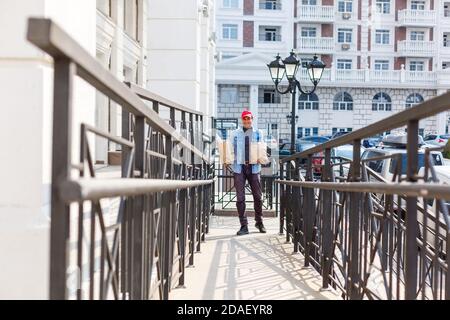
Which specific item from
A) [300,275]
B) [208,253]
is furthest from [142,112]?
[208,253]

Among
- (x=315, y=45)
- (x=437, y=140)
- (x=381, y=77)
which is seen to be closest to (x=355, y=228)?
(x=437, y=140)

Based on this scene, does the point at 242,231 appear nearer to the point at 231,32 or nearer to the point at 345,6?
the point at 231,32

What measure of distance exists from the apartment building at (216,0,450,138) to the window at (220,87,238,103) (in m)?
0.07

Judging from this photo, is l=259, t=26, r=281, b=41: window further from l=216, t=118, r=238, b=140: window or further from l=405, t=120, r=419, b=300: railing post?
l=405, t=120, r=419, b=300: railing post

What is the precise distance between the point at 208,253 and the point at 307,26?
42.5m

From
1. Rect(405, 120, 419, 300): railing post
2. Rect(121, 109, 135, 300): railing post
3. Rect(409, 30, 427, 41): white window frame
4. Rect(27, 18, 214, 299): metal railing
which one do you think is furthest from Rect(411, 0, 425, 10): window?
Rect(121, 109, 135, 300): railing post

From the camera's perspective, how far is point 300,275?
18.5 ft

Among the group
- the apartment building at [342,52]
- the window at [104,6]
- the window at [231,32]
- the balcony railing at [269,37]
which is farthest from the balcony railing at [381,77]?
the window at [104,6]

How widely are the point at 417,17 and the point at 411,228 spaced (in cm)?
4895

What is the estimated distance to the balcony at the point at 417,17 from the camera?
157 ft

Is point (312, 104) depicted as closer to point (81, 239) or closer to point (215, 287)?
point (215, 287)

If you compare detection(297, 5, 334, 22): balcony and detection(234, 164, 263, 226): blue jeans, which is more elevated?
detection(297, 5, 334, 22): balcony

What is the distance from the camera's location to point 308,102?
46.8 metres

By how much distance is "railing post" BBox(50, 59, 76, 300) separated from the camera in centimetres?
165
